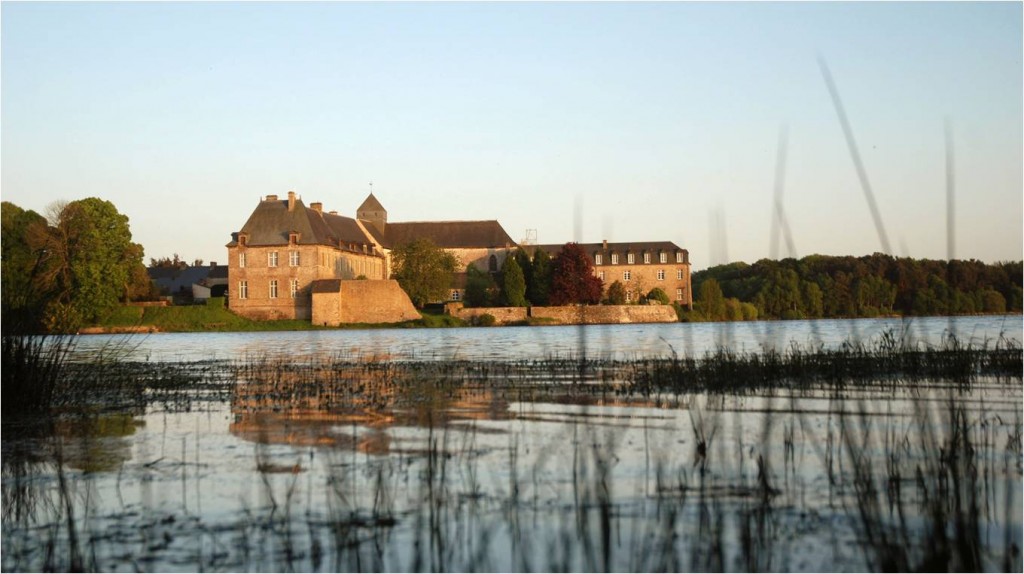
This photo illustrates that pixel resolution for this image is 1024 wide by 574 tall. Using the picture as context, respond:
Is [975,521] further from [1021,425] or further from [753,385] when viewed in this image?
[753,385]

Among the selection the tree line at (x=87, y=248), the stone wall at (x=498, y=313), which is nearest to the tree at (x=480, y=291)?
the stone wall at (x=498, y=313)

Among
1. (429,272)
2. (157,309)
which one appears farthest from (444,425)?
(429,272)

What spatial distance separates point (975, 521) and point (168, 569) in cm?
391

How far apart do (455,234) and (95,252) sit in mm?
41787

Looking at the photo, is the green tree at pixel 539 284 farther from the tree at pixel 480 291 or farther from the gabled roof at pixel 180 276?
the gabled roof at pixel 180 276

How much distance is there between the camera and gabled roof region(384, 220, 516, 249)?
88625mm

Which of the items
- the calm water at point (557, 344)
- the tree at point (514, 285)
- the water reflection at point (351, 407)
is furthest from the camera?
the tree at point (514, 285)

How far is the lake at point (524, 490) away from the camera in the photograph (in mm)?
5074

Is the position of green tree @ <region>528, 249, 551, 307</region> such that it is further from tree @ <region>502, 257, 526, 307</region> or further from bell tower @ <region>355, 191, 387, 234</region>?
bell tower @ <region>355, 191, 387, 234</region>

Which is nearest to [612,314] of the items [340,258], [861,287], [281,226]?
[340,258]

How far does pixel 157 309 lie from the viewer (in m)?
57.8

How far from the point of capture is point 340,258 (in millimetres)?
73438

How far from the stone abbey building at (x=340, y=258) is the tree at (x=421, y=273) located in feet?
15.6

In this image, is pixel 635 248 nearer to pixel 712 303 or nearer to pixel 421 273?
pixel 421 273
